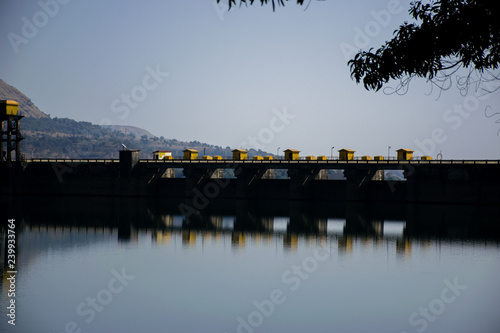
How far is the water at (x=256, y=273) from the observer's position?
28906 millimetres

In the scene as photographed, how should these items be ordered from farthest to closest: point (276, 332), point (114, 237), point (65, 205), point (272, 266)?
point (65, 205)
point (114, 237)
point (272, 266)
point (276, 332)

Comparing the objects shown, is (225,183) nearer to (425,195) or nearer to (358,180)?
(358,180)

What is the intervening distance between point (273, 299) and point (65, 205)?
61525 mm

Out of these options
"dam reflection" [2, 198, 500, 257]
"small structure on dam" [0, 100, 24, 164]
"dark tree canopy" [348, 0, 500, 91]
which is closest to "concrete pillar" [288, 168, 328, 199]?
"dam reflection" [2, 198, 500, 257]

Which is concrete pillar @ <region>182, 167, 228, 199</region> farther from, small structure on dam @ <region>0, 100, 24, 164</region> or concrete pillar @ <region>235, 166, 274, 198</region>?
small structure on dam @ <region>0, 100, 24, 164</region>

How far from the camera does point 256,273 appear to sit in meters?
40.1

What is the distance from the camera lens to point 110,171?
335 ft

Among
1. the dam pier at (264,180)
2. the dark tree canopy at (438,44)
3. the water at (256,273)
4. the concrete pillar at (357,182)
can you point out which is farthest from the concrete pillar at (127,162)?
the dark tree canopy at (438,44)

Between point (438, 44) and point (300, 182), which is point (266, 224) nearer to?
point (300, 182)

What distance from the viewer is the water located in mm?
28906

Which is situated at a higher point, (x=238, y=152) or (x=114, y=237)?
(x=238, y=152)

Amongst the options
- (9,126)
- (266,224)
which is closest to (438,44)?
(266,224)

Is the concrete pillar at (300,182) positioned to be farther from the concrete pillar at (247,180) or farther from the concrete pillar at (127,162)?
the concrete pillar at (127,162)

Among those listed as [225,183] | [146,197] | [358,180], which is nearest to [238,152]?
[225,183]
